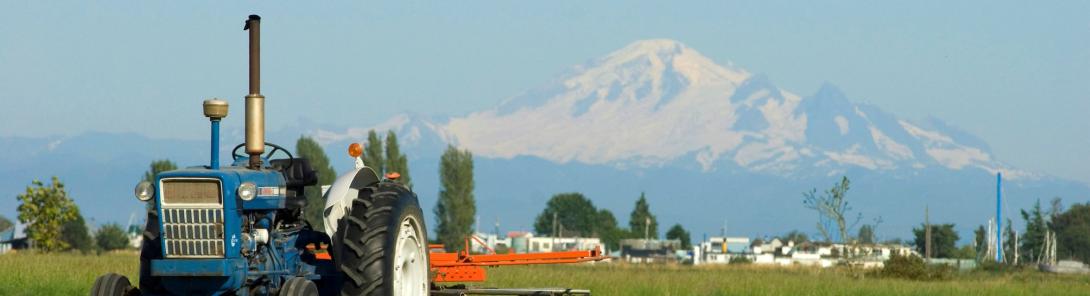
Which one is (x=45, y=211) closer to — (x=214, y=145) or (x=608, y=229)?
(x=214, y=145)

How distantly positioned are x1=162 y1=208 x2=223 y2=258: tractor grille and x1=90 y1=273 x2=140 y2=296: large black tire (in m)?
0.40

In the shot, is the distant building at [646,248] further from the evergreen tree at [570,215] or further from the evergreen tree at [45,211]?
the evergreen tree at [45,211]

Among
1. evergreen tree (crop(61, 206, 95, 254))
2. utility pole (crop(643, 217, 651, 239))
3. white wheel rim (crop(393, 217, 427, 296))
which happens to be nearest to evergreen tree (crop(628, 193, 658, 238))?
utility pole (crop(643, 217, 651, 239))

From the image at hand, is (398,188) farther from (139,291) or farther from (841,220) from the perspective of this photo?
(841,220)

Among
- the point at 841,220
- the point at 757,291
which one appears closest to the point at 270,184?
the point at 757,291

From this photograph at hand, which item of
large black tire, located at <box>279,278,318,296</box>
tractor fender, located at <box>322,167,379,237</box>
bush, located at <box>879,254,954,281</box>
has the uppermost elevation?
tractor fender, located at <box>322,167,379,237</box>

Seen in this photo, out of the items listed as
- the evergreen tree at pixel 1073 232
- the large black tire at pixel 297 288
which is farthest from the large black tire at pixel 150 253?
the evergreen tree at pixel 1073 232

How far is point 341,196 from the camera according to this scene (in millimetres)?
12078

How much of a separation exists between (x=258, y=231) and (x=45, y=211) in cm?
4537

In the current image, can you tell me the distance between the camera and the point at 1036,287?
2695 centimetres

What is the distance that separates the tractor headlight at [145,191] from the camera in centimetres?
1109

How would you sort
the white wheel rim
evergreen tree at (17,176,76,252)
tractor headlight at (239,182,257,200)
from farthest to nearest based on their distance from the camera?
Answer: evergreen tree at (17,176,76,252), the white wheel rim, tractor headlight at (239,182,257,200)

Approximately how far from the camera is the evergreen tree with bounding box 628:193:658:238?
148 meters

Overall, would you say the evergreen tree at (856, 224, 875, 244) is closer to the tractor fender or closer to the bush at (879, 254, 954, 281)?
the bush at (879, 254, 954, 281)
